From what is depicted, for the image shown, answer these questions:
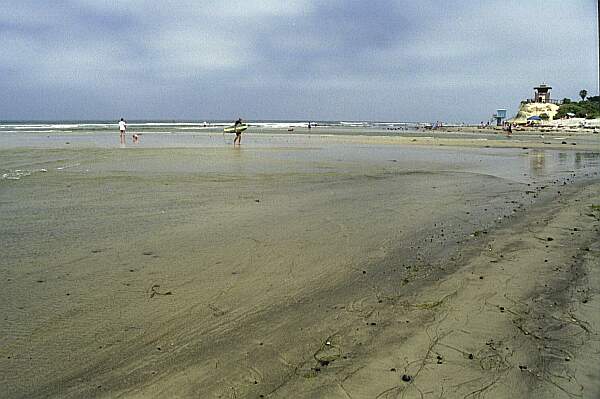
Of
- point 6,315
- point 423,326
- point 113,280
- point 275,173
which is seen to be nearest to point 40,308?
point 6,315

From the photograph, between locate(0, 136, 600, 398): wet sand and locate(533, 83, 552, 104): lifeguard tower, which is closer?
locate(0, 136, 600, 398): wet sand

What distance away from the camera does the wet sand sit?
3.36 m

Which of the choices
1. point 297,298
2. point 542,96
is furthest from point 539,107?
point 297,298

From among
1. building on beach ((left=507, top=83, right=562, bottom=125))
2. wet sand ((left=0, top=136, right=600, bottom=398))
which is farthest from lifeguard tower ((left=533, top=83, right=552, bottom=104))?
wet sand ((left=0, top=136, right=600, bottom=398))

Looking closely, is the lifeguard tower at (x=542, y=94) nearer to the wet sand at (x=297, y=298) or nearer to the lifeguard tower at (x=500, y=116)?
the lifeguard tower at (x=500, y=116)

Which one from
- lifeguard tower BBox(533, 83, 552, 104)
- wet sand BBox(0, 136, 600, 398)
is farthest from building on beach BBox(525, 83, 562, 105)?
wet sand BBox(0, 136, 600, 398)

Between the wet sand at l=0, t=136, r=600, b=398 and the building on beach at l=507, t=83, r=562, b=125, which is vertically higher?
the building on beach at l=507, t=83, r=562, b=125

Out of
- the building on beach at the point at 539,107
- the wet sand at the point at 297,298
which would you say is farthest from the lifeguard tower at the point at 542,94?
the wet sand at the point at 297,298

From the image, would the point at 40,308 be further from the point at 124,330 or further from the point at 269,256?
the point at 269,256

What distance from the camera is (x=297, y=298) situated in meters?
4.81

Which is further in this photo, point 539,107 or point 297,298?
point 539,107

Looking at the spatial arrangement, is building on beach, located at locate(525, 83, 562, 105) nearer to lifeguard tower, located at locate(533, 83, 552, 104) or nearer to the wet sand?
lifeguard tower, located at locate(533, 83, 552, 104)

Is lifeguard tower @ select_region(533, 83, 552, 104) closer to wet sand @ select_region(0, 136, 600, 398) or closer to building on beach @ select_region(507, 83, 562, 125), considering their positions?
building on beach @ select_region(507, 83, 562, 125)

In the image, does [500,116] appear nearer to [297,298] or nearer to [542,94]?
[542,94]
